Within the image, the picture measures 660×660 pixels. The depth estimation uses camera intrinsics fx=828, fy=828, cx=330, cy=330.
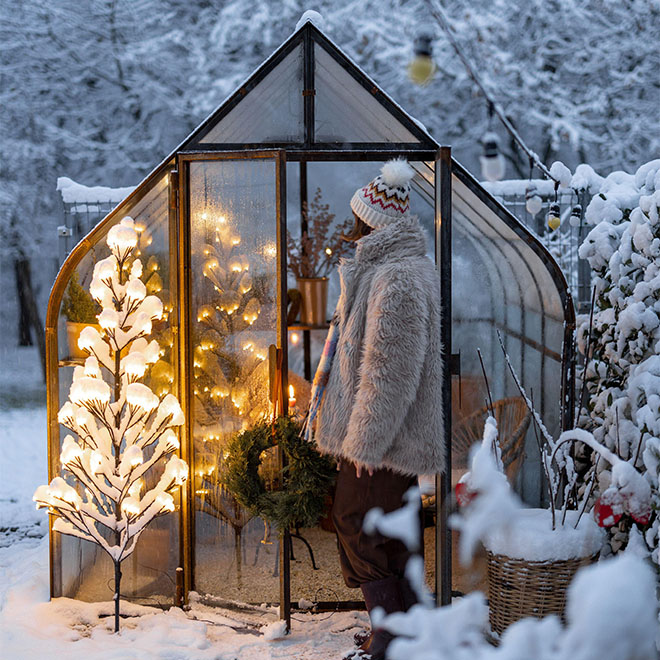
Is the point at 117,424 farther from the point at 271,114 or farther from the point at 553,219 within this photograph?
the point at 553,219

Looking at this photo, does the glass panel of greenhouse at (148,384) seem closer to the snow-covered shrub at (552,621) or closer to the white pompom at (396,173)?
the white pompom at (396,173)

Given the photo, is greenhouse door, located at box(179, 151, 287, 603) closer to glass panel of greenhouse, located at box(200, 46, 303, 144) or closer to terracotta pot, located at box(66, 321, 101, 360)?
glass panel of greenhouse, located at box(200, 46, 303, 144)

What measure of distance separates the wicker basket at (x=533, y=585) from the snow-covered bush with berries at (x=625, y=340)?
0.35 m

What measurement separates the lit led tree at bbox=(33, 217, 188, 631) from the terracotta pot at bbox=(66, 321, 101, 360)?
0.17 m

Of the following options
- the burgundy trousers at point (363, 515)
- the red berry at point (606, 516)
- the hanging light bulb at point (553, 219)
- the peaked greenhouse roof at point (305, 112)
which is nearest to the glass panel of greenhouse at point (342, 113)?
the peaked greenhouse roof at point (305, 112)

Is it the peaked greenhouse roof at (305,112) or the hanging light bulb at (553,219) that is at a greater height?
the peaked greenhouse roof at (305,112)

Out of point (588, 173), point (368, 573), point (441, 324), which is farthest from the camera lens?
point (588, 173)

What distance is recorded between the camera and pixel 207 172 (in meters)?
4.05

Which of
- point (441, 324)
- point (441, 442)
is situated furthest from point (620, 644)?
point (441, 324)

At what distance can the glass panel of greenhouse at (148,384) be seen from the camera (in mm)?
4156

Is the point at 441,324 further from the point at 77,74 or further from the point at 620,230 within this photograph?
the point at 77,74

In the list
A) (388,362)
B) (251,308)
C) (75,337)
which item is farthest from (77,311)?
(388,362)

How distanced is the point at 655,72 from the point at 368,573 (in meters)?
8.86

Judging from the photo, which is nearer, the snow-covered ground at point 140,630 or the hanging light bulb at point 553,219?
the snow-covered ground at point 140,630
